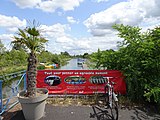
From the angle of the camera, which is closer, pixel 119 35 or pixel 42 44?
pixel 42 44

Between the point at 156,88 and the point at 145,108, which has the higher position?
the point at 156,88

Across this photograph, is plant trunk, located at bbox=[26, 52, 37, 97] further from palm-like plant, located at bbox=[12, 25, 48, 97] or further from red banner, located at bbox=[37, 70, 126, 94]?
red banner, located at bbox=[37, 70, 126, 94]

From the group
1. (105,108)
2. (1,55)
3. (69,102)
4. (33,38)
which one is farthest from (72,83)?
(1,55)

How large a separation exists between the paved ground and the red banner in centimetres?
101

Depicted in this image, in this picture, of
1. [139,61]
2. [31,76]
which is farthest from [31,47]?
[139,61]

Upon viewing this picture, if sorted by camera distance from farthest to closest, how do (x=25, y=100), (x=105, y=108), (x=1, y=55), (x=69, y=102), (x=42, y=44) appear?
1. (x=1, y=55)
2. (x=69, y=102)
3. (x=105, y=108)
4. (x=42, y=44)
5. (x=25, y=100)

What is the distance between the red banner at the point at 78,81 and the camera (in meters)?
5.92

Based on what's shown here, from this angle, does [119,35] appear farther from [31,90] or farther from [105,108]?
[31,90]

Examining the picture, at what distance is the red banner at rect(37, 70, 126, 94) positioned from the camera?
5.92 metres

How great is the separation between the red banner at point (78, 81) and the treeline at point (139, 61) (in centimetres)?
51

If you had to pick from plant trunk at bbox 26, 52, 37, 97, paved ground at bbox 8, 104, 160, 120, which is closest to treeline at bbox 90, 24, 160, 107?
paved ground at bbox 8, 104, 160, 120

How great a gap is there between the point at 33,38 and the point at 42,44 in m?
0.31

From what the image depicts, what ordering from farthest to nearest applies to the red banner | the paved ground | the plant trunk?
the red banner, the paved ground, the plant trunk

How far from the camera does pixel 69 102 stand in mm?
5406
